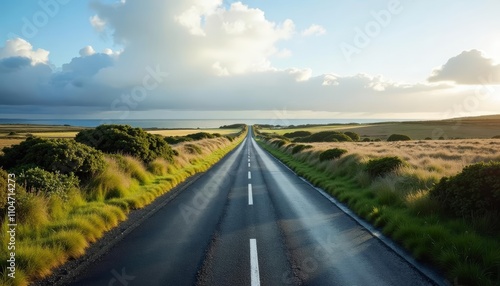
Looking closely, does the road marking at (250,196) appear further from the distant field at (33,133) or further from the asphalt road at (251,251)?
the distant field at (33,133)

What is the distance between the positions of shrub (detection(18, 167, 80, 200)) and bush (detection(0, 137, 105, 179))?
0.82 metres

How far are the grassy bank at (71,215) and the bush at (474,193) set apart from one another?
8825 millimetres

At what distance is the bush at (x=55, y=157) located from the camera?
10.5 metres

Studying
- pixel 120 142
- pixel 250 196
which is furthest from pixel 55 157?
pixel 250 196

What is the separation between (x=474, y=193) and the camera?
24.5ft

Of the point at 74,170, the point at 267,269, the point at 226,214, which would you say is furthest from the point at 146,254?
the point at 74,170

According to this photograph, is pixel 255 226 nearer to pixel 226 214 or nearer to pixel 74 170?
pixel 226 214

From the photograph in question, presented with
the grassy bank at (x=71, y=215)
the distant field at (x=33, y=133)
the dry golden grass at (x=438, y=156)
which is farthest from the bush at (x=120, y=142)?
the distant field at (x=33, y=133)

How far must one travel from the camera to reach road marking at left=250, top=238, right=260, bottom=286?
5216 millimetres

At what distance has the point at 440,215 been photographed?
26.3ft

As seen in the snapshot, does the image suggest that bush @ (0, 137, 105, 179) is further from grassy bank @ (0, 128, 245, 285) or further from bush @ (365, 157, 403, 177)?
bush @ (365, 157, 403, 177)

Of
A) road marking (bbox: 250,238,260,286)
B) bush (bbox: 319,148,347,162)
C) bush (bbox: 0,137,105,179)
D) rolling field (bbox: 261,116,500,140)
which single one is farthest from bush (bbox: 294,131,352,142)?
road marking (bbox: 250,238,260,286)

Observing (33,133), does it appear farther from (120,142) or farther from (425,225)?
(425,225)

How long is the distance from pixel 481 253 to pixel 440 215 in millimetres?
2425
